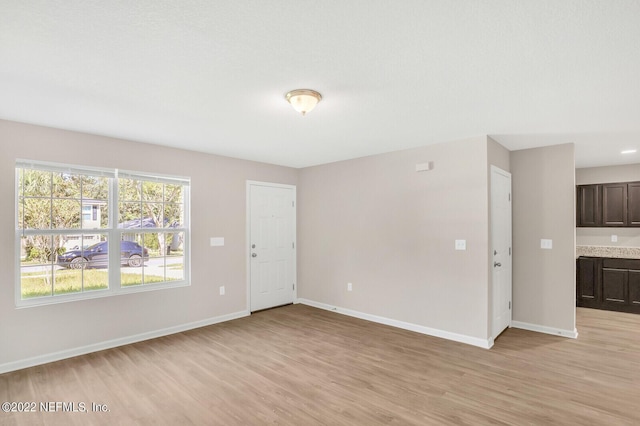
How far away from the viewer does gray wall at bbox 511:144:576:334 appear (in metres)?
4.07

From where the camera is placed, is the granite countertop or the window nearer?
the window

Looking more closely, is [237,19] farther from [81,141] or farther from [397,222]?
[397,222]

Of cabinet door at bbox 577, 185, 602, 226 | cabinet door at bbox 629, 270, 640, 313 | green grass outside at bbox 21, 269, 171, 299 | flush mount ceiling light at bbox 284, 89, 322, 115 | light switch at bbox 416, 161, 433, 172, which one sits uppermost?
flush mount ceiling light at bbox 284, 89, 322, 115

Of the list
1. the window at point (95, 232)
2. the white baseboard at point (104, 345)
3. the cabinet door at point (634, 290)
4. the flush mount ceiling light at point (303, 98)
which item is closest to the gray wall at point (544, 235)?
the cabinet door at point (634, 290)

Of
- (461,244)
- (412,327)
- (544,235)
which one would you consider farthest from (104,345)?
(544,235)

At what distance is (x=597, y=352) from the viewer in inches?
140

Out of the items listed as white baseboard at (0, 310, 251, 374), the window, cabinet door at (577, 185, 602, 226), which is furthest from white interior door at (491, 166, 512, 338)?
the window

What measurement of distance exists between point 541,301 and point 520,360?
1.28 m

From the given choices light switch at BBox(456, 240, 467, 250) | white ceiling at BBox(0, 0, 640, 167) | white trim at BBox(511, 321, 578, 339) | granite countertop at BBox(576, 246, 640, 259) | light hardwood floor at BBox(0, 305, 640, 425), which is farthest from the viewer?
granite countertop at BBox(576, 246, 640, 259)

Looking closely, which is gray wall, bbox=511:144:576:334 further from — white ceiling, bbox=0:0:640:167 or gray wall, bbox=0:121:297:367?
gray wall, bbox=0:121:297:367

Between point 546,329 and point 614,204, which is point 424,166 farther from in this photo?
point 614,204

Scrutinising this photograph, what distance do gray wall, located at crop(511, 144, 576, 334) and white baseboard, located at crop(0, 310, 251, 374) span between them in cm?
412

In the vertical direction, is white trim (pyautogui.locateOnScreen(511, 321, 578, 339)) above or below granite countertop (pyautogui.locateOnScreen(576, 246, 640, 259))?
below

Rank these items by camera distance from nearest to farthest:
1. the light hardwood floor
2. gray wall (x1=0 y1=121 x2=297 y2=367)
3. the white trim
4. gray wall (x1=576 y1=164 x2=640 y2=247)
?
the light hardwood floor → gray wall (x1=0 y1=121 x2=297 y2=367) → the white trim → gray wall (x1=576 y1=164 x2=640 y2=247)
